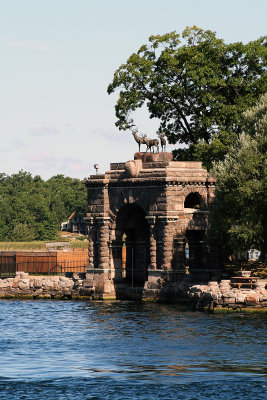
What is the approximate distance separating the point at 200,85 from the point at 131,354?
3798cm

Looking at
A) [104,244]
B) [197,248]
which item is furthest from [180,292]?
[104,244]

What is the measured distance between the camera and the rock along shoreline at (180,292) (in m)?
60.7

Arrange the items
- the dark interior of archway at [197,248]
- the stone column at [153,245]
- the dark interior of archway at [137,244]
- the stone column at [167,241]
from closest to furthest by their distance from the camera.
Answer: the stone column at [167,241], the stone column at [153,245], the dark interior of archway at [197,248], the dark interior of archway at [137,244]

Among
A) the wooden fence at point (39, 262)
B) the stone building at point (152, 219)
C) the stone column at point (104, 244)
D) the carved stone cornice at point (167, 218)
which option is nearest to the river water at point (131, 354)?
the stone building at point (152, 219)

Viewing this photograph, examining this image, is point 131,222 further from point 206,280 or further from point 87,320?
point 87,320

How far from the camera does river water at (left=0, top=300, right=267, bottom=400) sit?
38656 mm

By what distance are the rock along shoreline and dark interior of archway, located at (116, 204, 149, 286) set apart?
4.78 metres

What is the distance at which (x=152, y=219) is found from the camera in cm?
6862

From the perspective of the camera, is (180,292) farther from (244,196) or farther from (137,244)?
(137,244)

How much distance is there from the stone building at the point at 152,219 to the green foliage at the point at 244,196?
2.99 meters

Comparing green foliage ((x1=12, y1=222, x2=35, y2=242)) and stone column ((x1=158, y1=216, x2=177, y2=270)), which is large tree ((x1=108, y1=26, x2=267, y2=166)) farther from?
green foliage ((x1=12, y1=222, x2=35, y2=242))

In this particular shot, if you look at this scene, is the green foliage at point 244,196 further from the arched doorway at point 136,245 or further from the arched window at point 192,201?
the arched doorway at point 136,245

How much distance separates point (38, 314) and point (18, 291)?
12091mm

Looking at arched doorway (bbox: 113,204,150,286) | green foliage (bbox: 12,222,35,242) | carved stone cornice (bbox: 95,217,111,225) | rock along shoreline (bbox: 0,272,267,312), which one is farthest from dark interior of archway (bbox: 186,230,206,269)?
green foliage (bbox: 12,222,35,242)
